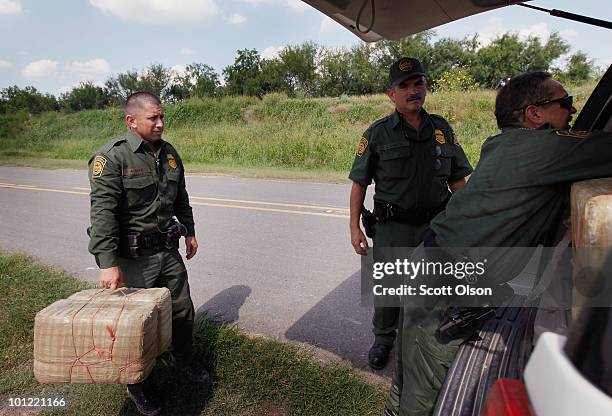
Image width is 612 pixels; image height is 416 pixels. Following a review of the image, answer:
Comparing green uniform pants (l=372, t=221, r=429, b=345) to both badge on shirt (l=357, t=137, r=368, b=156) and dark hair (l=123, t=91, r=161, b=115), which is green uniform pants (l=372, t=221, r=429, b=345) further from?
dark hair (l=123, t=91, r=161, b=115)

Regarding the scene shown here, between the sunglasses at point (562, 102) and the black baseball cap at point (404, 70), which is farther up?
the black baseball cap at point (404, 70)

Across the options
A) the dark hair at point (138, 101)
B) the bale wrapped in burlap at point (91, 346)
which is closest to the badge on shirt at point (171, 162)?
the dark hair at point (138, 101)

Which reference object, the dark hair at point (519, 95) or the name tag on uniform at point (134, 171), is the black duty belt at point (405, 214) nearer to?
the dark hair at point (519, 95)

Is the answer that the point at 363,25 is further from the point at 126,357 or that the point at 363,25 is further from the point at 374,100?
the point at 374,100

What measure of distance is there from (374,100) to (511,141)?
20.4 m

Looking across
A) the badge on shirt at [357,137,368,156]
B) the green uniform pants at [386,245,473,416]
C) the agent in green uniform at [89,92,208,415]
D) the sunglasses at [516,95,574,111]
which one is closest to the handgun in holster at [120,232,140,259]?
the agent in green uniform at [89,92,208,415]

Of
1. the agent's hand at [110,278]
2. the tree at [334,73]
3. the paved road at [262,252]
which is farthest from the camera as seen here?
the tree at [334,73]

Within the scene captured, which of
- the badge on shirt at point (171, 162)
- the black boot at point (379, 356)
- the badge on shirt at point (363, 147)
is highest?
the badge on shirt at point (363, 147)

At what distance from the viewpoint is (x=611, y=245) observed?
0.75 m

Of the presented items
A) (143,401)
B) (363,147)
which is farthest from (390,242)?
(143,401)

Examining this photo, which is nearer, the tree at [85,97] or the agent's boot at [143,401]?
the agent's boot at [143,401]

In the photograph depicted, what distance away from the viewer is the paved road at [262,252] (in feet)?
10.6

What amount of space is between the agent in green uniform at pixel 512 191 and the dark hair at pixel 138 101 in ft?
5.60

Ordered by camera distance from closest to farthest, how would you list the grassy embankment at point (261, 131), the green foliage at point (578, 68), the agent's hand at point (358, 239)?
the agent's hand at point (358, 239) → the grassy embankment at point (261, 131) → the green foliage at point (578, 68)
